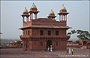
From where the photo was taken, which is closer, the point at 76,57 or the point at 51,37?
the point at 76,57

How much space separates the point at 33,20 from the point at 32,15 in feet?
7.19

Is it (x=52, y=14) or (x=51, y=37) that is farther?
(x=52, y=14)

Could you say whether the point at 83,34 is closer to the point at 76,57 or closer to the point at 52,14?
the point at 52,14

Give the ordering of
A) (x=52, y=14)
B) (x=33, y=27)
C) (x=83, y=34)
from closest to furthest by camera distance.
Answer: (x=33, y=27) → (x=52, y=14) → (x=83, y=34)

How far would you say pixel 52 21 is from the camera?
45.5m

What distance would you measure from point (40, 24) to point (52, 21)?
9.75 ft

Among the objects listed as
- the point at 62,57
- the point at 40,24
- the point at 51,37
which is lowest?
the point at 62,57

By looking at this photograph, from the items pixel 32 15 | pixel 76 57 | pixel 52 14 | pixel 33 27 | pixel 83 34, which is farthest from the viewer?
pixel 83 34

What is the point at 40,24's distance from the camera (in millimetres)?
44875

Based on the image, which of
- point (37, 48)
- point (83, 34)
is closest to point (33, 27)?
point (37, 48)

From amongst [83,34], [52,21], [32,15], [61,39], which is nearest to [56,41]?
[61,39]

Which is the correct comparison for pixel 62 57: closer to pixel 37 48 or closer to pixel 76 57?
pixel 76 57

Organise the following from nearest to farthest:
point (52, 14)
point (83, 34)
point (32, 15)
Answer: point (32, 15) < point (52, 14) < point (83, 34)

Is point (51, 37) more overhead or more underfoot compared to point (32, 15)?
more underfoot
